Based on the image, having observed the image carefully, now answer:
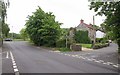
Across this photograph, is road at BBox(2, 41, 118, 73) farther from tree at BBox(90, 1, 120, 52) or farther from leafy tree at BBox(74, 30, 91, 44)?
leafy tree at BBox(74, 30, 91, 44)

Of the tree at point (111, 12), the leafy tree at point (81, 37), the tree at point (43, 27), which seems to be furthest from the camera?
the leafy tree at point (81, 37)

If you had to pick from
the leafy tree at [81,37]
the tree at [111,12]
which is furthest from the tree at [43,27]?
the tree at [111,12]

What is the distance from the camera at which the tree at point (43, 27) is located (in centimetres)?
5512

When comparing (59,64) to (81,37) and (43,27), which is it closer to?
(43,27)

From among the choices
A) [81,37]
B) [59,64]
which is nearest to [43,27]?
[81,37]

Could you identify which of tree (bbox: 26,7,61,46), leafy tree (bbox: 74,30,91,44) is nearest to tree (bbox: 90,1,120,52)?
tree (bbox: 26,7,61,46)

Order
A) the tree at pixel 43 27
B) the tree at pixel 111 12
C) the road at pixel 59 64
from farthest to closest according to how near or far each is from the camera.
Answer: the tree at pixel 43 27 → the tree at pixel 111 12 → the road at pixel 59 64

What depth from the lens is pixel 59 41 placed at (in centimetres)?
5312

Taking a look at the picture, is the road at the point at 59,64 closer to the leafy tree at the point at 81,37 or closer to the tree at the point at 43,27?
the tree at the point at 43,27

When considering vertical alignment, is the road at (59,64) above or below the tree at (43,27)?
below

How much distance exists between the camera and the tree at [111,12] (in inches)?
1139

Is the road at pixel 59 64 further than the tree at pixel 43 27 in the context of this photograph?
No

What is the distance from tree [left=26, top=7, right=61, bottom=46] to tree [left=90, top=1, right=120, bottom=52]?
81.1ft

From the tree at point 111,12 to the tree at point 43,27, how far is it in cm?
2473
